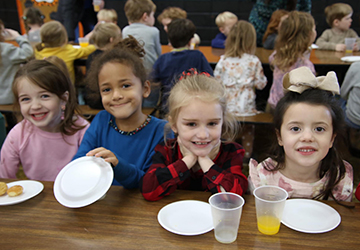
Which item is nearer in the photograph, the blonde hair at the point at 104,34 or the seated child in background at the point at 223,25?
the blonde hair at the point at 104,34

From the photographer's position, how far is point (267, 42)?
4.05 meters

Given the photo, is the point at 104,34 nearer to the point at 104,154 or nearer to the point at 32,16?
the point at 32,16

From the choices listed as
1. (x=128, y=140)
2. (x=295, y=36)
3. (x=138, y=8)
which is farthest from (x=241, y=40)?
(x=128, y=140)

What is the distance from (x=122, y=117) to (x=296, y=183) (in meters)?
0.88

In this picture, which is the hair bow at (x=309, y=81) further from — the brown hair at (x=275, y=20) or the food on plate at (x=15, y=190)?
the brown hair at (x=275, y=20)

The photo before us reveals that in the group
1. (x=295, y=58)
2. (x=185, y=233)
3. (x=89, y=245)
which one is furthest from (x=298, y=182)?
(x=295, y=58)

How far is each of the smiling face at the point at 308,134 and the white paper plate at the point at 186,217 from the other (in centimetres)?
43

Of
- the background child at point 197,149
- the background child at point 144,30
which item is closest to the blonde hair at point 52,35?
the background child at point 144,30

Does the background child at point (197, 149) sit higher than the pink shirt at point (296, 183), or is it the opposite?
the background child at point (197, 149)

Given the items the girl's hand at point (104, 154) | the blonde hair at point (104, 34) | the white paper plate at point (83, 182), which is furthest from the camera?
the blonde hair at point (104, 34)

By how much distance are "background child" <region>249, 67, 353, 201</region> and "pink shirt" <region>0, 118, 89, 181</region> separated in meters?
1.09

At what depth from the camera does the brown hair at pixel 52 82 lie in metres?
1.64

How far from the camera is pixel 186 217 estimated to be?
41.3 inches

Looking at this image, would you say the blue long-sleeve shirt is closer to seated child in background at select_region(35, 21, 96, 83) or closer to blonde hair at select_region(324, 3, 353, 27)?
seated child in background at select_region(35, 21, 96, 83)
